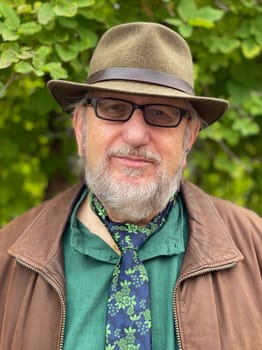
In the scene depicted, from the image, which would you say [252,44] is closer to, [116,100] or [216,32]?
[216,32]

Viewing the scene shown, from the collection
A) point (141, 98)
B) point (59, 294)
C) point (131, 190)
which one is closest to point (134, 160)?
point (131, 190)

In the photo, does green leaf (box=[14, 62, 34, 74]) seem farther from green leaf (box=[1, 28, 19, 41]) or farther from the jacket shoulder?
the jacket shoulder

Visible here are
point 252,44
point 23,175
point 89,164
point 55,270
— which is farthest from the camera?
point 23,175

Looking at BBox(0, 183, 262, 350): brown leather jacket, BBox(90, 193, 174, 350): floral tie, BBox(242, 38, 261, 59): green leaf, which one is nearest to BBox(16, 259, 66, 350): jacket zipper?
BBox(0, 183, 262, 350): brown leather jacket

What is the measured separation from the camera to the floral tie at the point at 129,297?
7.83 feet

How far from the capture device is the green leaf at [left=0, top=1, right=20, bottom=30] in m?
2.51

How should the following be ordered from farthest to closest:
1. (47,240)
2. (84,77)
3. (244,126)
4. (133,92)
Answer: (244,126) → (84,77) → (47,240) → (133,92)

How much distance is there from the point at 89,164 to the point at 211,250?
638mm

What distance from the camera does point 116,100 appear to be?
2.54 meters

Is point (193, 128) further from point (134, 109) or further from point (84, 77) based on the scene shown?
point (84, 77)

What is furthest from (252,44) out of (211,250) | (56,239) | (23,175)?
(23,175)

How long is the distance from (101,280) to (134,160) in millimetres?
514

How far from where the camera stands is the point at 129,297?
2.46m

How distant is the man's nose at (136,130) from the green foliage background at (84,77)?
34cm
